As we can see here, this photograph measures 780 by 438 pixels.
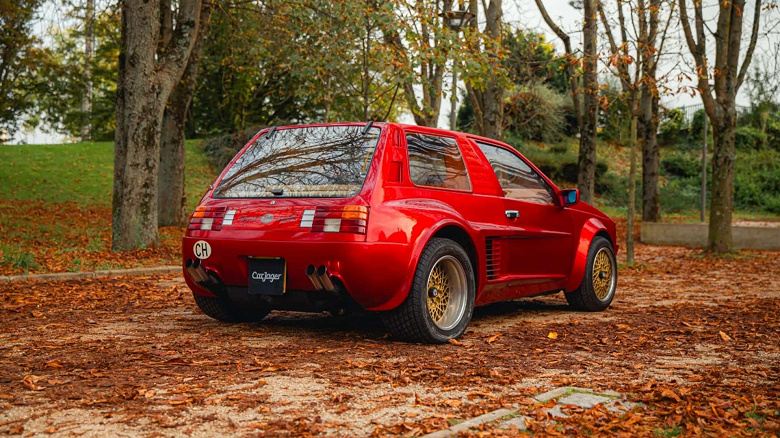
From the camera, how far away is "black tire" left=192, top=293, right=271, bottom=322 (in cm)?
683

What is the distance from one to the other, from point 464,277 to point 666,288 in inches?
225

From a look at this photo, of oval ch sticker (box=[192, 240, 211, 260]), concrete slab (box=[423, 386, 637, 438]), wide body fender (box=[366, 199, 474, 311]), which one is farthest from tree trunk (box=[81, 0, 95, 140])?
concrete slab (box=[423, 386, 637, 438])

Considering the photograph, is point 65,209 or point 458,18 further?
point 65,209

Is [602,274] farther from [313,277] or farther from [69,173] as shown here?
[69,173]

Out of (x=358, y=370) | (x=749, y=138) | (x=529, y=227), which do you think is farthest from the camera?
(x=749, y=138)

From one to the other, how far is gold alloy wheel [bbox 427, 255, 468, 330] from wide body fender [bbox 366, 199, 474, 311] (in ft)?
0.86

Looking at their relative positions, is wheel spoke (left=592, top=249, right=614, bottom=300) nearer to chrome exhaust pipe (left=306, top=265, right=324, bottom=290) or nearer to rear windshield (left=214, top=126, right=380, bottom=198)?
rear windshield (left=214, top=126, right=380, bottom=198)

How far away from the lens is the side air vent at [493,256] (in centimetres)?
678

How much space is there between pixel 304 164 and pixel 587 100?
12.8 meters

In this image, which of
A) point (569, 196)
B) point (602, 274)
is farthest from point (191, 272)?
point (602, 274)

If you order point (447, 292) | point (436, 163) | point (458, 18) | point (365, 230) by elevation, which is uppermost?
point (458, 18)

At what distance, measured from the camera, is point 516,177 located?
296 inches

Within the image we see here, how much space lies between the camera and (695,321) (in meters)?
7.57

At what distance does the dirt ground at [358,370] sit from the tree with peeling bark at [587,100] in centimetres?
884
